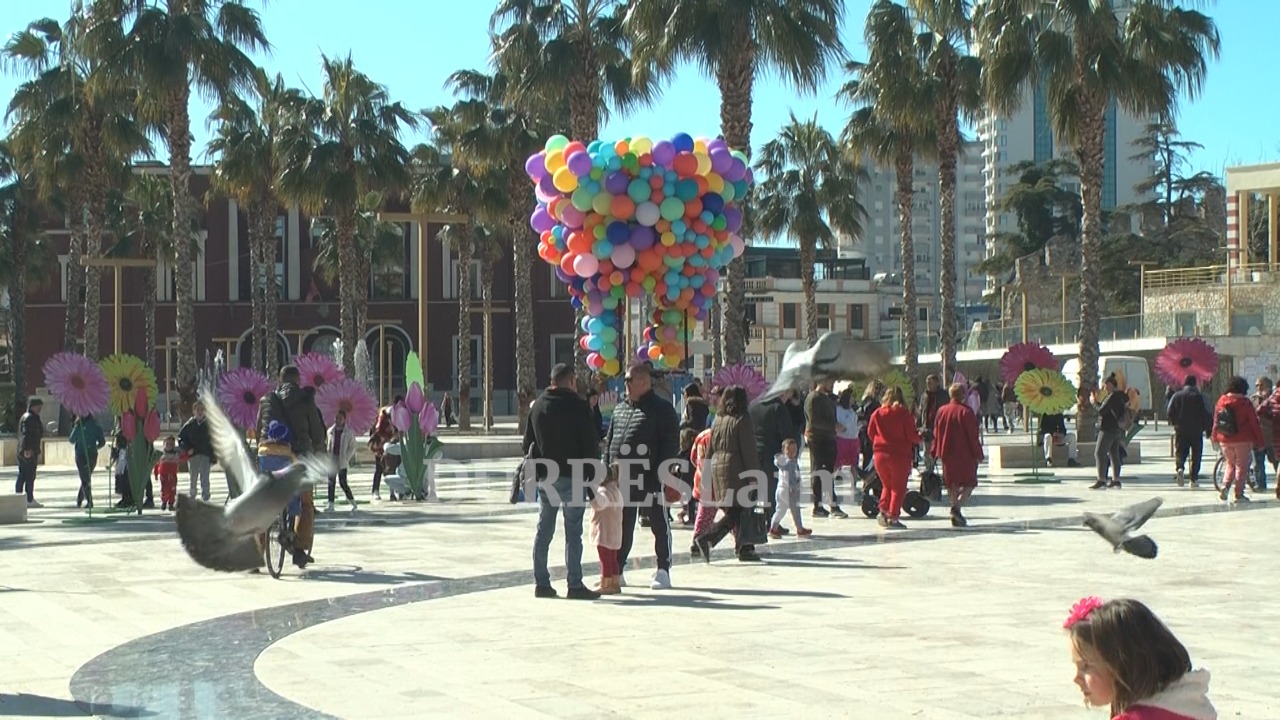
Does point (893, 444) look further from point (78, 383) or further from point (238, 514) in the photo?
point (78, 383)

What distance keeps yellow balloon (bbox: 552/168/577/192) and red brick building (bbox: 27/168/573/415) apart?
4648 cm

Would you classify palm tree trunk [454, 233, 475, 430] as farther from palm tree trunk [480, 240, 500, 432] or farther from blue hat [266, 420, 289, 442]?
blue hat [266, 420, 289, 442]

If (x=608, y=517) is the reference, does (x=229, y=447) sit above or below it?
above

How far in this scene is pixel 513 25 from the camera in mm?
34875

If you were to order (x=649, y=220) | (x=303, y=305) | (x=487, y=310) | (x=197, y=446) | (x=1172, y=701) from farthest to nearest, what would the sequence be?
(x=303, y=305) < (x=487, y=310) < (x=649, y=220) < (x=197, y=446) < (x=1172, y=701)

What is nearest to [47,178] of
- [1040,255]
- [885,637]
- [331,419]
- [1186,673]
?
[331,419]

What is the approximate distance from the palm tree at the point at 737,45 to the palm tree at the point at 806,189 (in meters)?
19.8

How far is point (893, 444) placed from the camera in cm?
1614

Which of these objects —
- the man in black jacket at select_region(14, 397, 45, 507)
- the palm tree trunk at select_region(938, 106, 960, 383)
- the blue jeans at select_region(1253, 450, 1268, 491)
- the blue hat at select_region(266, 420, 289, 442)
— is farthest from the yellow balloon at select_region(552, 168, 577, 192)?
the palm tree trunk at select_region(938, 106, 960, 383)

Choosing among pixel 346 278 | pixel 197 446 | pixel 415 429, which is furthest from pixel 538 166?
pixel 346 278

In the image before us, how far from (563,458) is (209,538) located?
11.0 ft

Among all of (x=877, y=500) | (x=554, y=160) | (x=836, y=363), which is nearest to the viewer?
(x=836, y=363)

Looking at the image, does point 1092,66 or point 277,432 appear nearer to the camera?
point 277,432

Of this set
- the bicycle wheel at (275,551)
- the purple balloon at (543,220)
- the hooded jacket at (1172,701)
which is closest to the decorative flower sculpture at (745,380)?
the purple balloon at (543,220)
